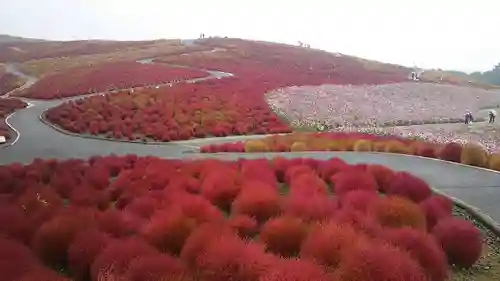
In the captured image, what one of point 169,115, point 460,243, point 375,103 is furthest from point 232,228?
point 375,103

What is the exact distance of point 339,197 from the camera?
390 inches

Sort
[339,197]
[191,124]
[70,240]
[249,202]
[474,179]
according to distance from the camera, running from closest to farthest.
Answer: [70,240], [249,202], [339,197], [474,179], [191,124]

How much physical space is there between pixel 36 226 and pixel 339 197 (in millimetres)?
5850

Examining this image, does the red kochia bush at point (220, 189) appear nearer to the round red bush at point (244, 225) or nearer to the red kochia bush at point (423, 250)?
the round red bush at point (244, 225)

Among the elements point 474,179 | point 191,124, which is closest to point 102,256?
point 474,179

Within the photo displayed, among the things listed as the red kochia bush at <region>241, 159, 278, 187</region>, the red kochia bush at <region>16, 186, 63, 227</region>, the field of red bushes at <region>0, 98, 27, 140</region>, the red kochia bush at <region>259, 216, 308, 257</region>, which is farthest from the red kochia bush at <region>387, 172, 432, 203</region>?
the field of red bushes at <region>0, 98, 27, 140</region>

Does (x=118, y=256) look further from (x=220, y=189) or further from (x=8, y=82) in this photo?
(x=8, y=82)

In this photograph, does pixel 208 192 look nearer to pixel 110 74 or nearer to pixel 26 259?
pixel 26 259

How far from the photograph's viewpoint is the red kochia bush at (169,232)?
748cm

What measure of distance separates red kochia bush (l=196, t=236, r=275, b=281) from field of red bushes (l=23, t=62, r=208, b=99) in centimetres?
3889

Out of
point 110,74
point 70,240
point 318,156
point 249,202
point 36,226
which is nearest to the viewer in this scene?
point 70,240

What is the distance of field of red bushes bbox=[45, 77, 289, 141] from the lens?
1148 inches

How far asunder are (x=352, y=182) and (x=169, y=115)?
913 inches

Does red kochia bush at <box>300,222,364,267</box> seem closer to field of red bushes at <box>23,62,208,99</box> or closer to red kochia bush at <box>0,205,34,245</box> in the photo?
red kochia bush at <box>0,205,34,245</box>
